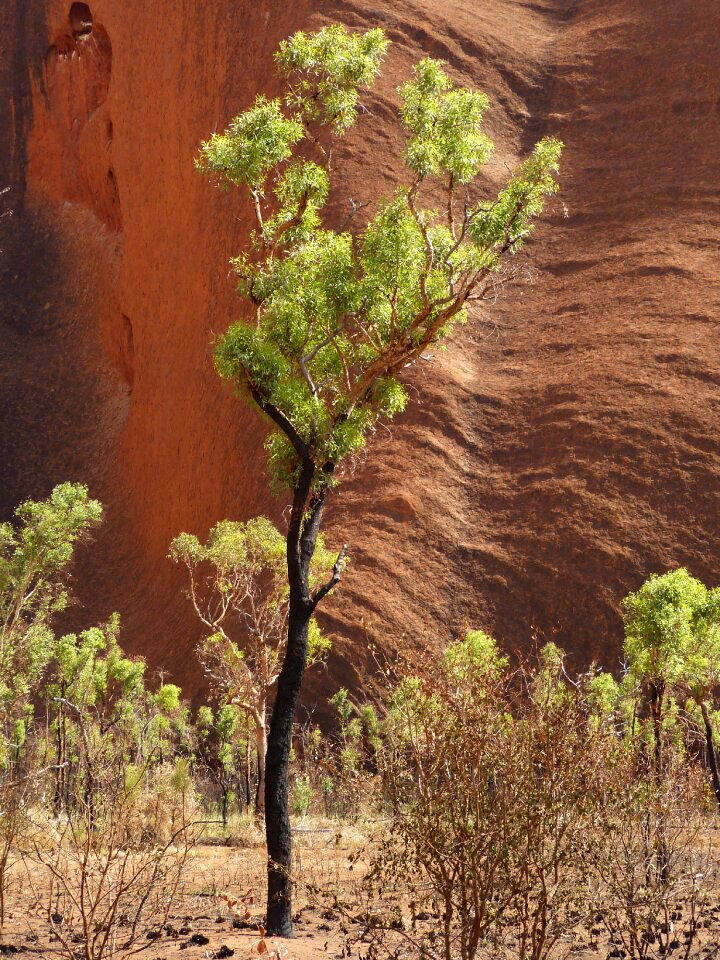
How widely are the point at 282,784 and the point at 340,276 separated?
15.1 ft

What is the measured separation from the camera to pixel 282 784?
8.67 meters

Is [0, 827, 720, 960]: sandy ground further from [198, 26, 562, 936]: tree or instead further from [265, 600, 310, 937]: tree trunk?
[198, 26, 562, 936]: tree

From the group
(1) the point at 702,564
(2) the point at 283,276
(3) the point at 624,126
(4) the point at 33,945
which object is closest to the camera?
(4) the point at 33,945

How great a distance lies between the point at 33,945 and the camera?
8008 mm

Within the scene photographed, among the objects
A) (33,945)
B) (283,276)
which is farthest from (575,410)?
(33,945)

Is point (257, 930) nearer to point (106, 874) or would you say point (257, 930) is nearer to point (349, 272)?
point (106, 874)

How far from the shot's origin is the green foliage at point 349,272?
369 inches

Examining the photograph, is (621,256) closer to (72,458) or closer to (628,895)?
Answer: (72,458)

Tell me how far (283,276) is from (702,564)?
20456mm

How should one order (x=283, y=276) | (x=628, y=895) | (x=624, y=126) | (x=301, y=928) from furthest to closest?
(x=624, y=126) → (x=283, y=276) → (x=301, y=928) → (x=628, y=895)

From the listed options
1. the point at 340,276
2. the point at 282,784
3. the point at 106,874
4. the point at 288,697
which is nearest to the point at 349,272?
the point at 340,276

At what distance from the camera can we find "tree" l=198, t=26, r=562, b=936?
30.6 feet

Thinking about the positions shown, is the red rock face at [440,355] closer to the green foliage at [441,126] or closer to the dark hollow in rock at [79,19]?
the dark hollow in rock at [79,19]

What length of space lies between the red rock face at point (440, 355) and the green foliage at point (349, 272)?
11806 millimetres
